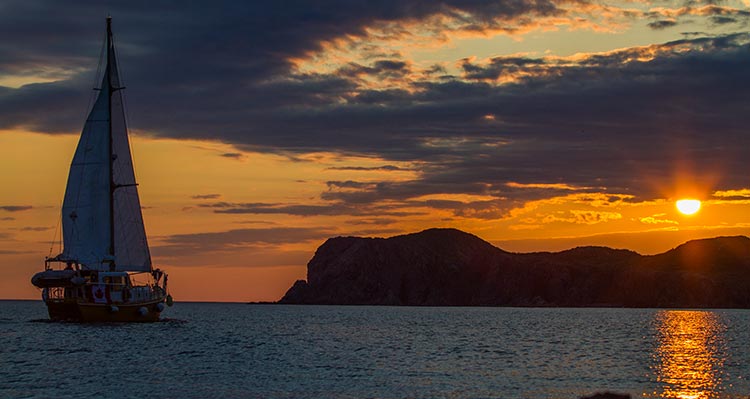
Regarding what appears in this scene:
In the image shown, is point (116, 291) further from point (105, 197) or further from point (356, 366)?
point (356, 366)

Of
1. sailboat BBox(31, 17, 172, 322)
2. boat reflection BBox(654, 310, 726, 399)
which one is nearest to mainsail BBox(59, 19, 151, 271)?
sailboat BBox(31, 17, 172, 322)

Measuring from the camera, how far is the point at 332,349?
303ft

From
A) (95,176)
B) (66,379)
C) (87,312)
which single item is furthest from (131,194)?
(66,379)

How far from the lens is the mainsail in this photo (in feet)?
371

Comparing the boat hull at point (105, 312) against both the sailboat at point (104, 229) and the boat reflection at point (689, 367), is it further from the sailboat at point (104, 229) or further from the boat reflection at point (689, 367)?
the boat reflection at point (689, 367)

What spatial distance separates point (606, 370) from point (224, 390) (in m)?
28.6

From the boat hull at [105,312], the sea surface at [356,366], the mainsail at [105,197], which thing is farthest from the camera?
the mainsail at [105,197]

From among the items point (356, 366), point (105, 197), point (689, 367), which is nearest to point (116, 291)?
point (105, 197)

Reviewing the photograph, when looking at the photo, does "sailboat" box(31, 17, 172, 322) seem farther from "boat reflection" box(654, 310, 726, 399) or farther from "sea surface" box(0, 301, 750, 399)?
"boat reflection" box(654, 310, 726, 399)

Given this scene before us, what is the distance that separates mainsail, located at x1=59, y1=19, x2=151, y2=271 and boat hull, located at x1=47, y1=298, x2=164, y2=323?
202 inches

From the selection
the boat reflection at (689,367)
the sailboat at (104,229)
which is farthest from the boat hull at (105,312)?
the boat reflection at (689,367)

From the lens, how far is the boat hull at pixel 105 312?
108569 millimetres

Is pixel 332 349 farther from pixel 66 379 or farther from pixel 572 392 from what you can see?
pixel 572 392

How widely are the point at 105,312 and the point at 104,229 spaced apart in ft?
35.4
